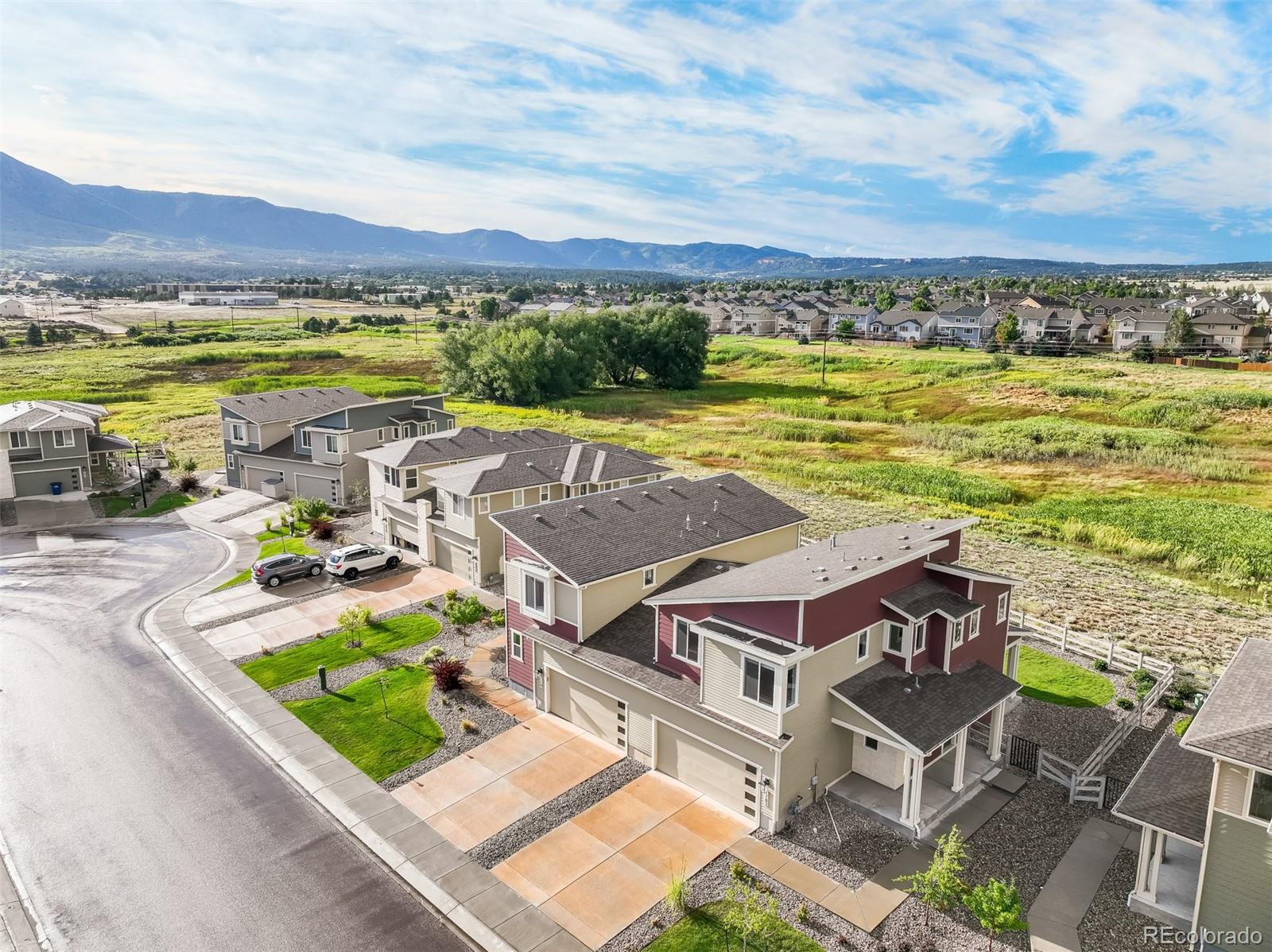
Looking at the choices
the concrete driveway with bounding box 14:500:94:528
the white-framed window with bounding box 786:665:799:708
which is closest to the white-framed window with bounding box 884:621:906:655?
the white-framed window with bounding box 786:665:799:708

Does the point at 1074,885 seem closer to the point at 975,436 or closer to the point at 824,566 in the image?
the point at 824,566

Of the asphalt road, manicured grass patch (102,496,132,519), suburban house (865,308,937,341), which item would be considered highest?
suburban house (865,308,937,341)

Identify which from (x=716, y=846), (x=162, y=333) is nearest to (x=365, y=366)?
(x=162, y=333)

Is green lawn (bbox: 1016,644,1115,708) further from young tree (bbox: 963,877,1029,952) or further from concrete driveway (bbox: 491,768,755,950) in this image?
concrete driveway (bbox: 491,768,755,950)

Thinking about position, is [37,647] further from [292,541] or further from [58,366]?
[58,366]

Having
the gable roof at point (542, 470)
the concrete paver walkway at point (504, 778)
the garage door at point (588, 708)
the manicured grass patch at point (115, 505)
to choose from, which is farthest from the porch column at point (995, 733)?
the manicured grass patch at point (115, 505)

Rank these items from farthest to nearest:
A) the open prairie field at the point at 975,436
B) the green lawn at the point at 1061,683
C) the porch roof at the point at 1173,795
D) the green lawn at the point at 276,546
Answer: the open prairie field at the point at 975,436 → the green lawn at the point at 276,546 → the green lawn at the point at 1061,683 → the porch roof at the point at 1173,795

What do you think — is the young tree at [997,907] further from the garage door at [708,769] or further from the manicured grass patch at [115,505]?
the manicured grass patch at [115,505]
